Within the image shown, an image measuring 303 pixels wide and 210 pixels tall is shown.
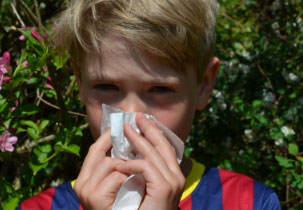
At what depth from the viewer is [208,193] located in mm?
1797

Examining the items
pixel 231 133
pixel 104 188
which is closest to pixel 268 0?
pixel 231 133

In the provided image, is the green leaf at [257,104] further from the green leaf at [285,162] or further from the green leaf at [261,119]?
the green leaf at [285,162]

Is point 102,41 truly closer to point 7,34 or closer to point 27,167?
point 27,167

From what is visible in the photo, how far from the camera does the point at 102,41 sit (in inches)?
63.5

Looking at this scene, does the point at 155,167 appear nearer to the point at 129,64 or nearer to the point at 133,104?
the point at 133,104

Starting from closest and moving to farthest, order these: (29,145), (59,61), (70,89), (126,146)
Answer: (126,146), (59,61), (29,145), (70,89)

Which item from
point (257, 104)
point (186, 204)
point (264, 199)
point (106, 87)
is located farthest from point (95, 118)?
point (257, 104)

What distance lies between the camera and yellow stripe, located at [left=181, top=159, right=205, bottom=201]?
5.89 ft

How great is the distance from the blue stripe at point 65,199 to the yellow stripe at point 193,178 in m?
0.40

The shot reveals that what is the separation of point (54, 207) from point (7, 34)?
1.20 metres

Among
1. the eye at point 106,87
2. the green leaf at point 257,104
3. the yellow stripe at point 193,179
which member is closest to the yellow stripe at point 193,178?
the yellow stripe at point 193,179

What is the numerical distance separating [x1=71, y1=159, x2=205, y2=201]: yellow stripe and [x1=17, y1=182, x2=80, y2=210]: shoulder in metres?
0.04

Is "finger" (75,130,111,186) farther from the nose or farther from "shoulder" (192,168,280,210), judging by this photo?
"shoulder" (192,168,280,210)

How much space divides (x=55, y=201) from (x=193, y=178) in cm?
52
